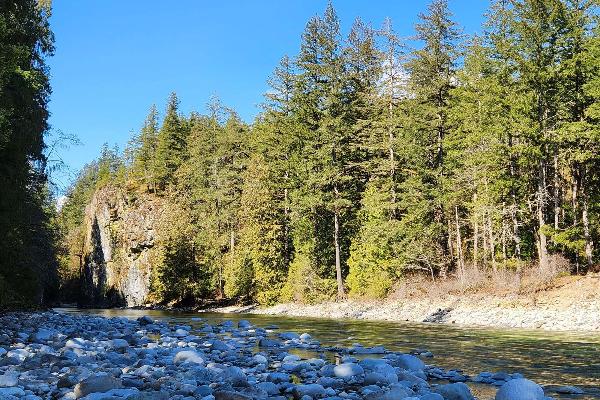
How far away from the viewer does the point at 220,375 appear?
7.48m

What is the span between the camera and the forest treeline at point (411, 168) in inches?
975

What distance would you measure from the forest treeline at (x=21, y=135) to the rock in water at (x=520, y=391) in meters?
11.1

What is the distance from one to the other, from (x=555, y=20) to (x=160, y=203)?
46.3m

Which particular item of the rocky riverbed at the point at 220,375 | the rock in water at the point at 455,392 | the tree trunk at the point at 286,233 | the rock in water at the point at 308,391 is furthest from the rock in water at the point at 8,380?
the tree trunk at the point at 286,233

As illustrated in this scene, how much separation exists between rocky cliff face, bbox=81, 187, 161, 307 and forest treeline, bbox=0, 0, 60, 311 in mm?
33161

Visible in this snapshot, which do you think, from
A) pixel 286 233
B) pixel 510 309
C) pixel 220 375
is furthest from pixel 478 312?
pixel 286 233

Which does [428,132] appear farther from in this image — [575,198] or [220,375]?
[220,375]

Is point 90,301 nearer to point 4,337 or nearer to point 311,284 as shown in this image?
point 311,284

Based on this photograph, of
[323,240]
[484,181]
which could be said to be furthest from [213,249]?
[484,181]

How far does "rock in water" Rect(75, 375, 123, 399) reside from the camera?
6002 millimetres

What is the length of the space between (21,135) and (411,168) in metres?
23.8

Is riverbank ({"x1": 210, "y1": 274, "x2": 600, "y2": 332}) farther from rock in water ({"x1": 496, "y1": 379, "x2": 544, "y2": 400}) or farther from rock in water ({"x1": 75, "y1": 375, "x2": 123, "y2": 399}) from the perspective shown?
rock in water ({"x1": 75, "y1": 375, "x2": 123, "y2": 399})

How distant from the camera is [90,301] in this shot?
219 feet

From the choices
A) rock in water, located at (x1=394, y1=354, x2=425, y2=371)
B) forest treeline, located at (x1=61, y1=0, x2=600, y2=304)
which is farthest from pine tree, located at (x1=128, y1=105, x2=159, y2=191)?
rock in water, located at (x1=394, y1=354, x2=425, y2=371)
